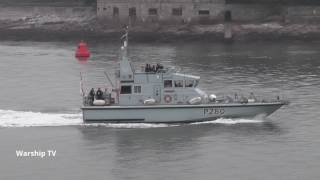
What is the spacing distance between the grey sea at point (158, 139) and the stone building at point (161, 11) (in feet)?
97.9

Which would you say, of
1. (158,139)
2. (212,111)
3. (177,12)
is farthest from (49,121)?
(177,12)

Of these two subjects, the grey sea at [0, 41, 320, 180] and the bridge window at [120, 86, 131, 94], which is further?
the bridge window at [120, 86, 131, 94]

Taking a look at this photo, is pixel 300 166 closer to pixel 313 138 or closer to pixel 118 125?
pixel 313 138

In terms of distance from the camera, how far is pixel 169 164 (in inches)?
1151

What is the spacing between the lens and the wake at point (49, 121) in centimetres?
3456

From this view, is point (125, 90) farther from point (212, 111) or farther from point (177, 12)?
point (177, 12)

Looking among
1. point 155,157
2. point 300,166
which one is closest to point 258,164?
point 300,166

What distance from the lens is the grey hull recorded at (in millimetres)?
34406

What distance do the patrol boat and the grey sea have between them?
0.37m

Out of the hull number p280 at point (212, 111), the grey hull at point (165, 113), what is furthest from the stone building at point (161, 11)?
the hull number p280 at point (212, 111)

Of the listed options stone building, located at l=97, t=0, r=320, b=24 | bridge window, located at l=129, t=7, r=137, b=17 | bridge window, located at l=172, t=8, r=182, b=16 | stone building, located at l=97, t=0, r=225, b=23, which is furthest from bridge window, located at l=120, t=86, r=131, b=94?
bridge window, located at l=129, t=7, r=137, b=17

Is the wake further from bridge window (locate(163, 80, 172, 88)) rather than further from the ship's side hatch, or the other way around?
bridge window (locate(163, 80, 172, 88))

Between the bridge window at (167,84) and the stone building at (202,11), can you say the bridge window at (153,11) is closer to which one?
the stone building at (202,11)

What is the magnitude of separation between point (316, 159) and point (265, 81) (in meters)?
19.8
